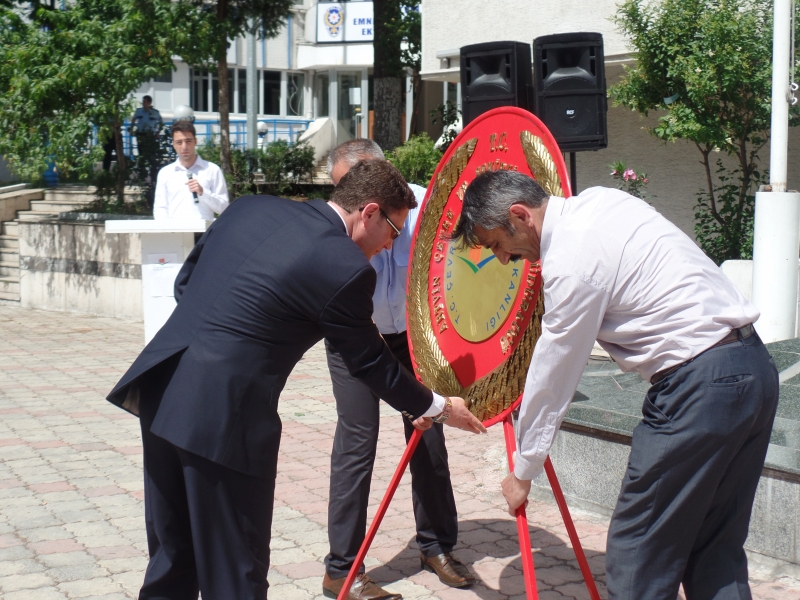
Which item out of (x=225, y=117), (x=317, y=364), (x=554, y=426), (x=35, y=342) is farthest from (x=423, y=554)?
(x=225, y=117)

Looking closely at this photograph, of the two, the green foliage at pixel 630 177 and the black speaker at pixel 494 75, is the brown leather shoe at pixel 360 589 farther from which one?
the green foliage at pixel 630 177

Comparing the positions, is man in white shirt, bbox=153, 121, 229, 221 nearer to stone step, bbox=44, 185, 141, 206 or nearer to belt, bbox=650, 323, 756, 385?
stone step, bbox=44, 185, 141, 206

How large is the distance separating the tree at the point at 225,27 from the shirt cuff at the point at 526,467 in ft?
35.9

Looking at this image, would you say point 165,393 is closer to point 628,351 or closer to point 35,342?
point 628,351

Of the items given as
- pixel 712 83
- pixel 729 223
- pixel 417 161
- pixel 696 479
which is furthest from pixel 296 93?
pixel 696 479

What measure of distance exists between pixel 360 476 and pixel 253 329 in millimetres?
1377

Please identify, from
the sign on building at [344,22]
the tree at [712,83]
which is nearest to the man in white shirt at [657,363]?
the tree at [712,83]

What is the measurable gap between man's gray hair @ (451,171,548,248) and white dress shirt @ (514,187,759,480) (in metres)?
0.08

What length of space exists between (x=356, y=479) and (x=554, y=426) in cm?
135

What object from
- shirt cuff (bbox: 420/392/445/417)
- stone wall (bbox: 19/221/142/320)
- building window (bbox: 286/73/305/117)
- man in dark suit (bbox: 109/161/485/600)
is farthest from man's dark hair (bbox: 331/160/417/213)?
building window (bbox: 286/73/305/117)

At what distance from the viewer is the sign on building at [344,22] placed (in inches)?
1056

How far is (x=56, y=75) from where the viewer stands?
11.8 meters

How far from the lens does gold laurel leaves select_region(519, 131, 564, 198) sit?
2.94 m

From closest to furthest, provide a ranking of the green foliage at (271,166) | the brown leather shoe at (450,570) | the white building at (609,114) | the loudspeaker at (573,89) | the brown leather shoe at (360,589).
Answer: the brown leather shoe at (360,589) < the brown leather shoe at (450,570) < the loudspeaker at (573,89) < the white building at (609,114) < the green foliage at (271,166)
